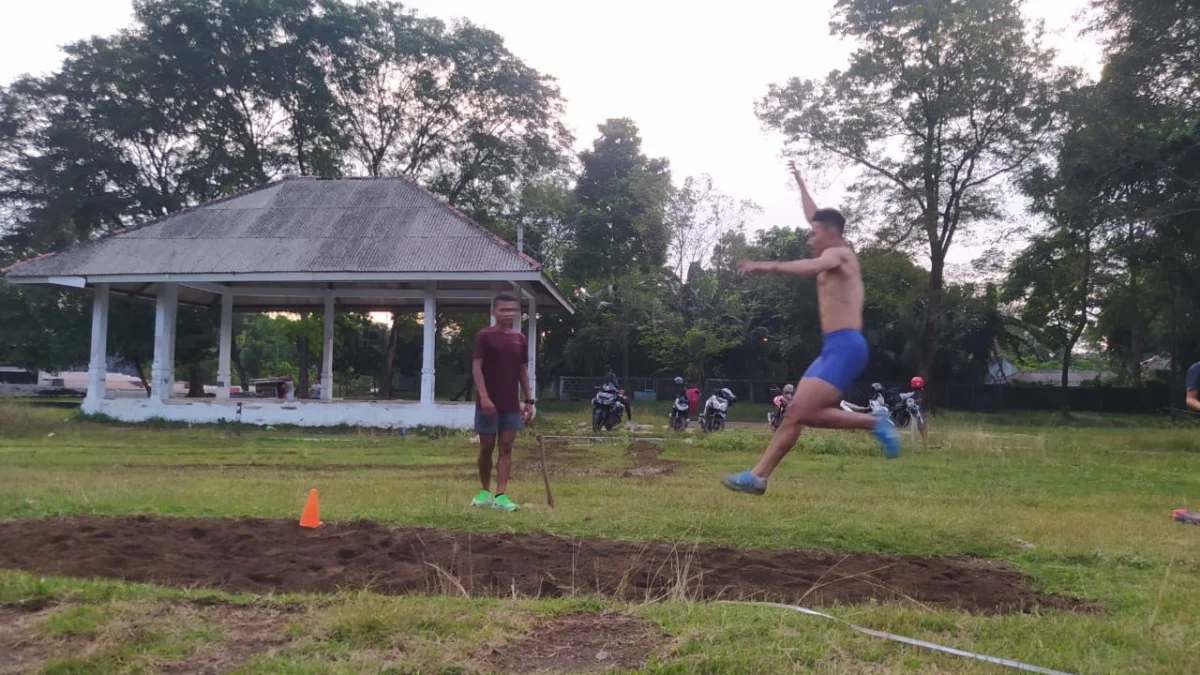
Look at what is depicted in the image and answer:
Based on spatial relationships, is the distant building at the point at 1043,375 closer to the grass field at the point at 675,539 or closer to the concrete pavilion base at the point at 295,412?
the concrete pavilion base at the point at 295,412

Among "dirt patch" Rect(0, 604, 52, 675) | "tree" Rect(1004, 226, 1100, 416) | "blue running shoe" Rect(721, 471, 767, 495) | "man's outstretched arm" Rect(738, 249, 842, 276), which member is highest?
"tree" Rect(1004, 226, 1100, 416)

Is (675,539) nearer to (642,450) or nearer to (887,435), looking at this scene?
(887,435)

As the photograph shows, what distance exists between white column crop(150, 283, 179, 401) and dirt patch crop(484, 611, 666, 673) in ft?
68.7

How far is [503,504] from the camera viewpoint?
27.0 feet

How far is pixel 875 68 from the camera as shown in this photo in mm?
32094

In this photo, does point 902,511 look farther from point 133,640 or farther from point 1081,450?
point 1081,450

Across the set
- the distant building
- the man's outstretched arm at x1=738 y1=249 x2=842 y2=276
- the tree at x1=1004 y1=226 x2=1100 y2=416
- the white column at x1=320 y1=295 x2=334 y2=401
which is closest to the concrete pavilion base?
the white column at x1=320 y1=295 x2=334 y2=401

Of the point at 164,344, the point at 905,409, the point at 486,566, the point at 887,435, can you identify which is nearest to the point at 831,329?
the point at 887,435

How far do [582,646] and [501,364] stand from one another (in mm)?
4170

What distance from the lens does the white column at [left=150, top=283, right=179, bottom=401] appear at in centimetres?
2272

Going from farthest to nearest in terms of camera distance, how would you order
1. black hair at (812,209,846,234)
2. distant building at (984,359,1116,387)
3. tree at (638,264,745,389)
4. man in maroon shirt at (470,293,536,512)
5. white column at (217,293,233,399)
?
1. distant building at (984,359,1116,387)
2. tree at (638,264,745,389)
3. white column at (217,293,233,399)
4. man in maroon shirt at (470,293,536,512)
5. black hair at (812,209,846,234)

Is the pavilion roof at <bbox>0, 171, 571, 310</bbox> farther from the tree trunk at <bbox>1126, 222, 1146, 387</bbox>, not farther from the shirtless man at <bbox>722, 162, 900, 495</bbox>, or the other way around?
the tree trunk at <bbox>1126, 222, 1146, 387</bbox>

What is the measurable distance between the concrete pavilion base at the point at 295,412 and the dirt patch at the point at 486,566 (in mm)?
14598

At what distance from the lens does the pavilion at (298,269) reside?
71.0ft
